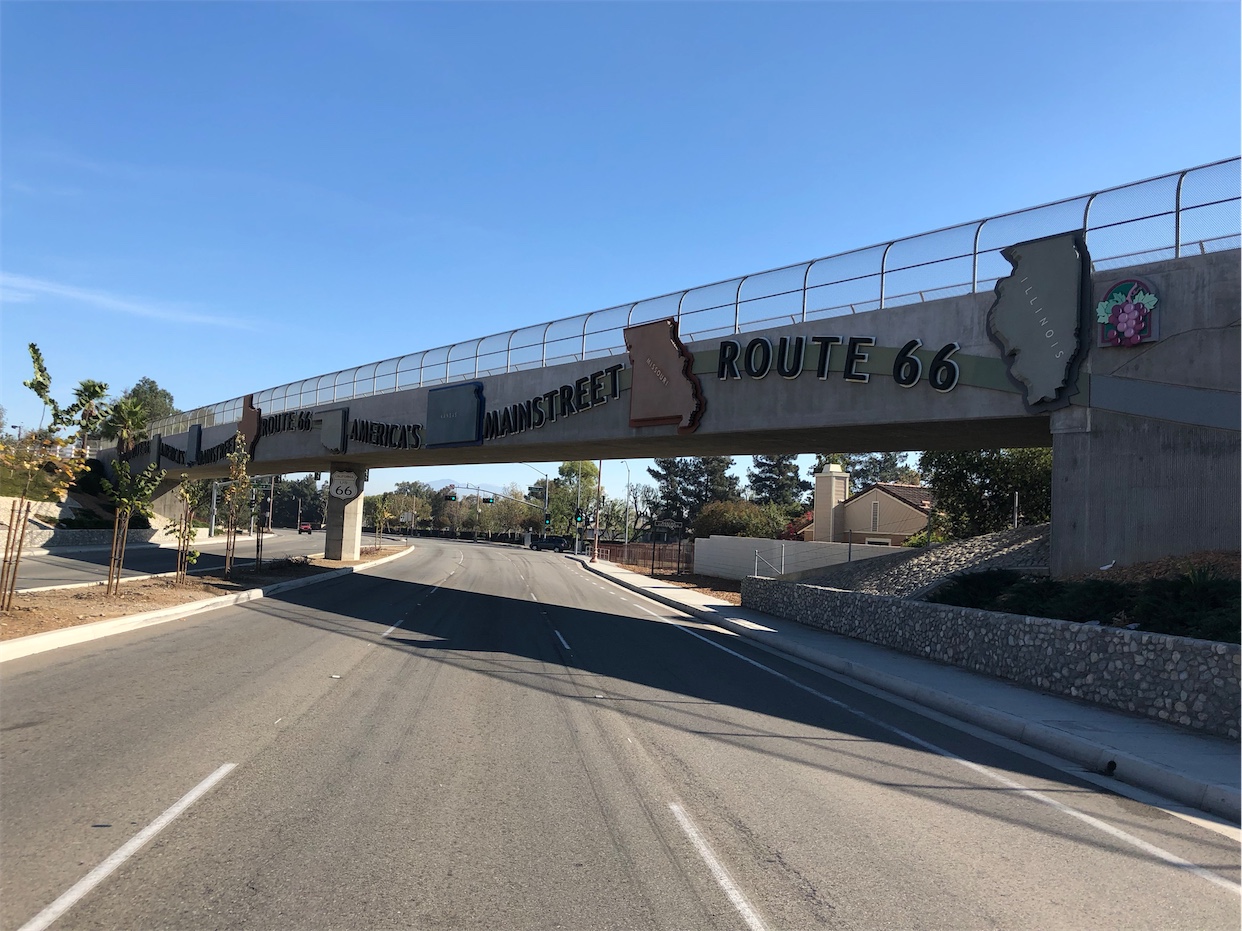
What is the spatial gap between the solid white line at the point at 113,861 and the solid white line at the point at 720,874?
11.7ft

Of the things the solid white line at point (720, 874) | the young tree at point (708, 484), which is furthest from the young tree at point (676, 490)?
the solid white line at point (720, 874)

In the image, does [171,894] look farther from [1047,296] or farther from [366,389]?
[366,389]

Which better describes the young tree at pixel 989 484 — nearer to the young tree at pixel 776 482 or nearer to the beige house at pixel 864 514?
the beige house at pixel 864 514

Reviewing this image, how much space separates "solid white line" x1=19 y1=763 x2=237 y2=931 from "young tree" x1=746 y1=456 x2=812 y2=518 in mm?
96572

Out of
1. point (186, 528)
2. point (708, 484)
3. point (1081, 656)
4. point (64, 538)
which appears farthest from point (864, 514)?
point (708, 484)

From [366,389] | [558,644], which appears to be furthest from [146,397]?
[558,644]

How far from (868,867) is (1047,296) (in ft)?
42.8

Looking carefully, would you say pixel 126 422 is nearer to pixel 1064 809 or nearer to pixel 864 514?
pixel 1064 809

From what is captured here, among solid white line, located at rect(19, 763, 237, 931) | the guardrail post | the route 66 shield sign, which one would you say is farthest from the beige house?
solid white line, located at rect(19, 763, 237, 931)

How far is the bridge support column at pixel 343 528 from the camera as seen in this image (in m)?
43.6

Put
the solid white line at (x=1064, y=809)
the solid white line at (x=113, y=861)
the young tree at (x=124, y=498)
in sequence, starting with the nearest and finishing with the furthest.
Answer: the solid white line at (x=113, y=861) → the solid white line at (x=1064, y=809) → the young tree at (x=124, y=498)

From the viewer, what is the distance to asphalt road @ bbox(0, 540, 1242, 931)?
473 cm

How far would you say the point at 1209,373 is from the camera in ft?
44.1

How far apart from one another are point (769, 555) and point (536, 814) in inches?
1289
